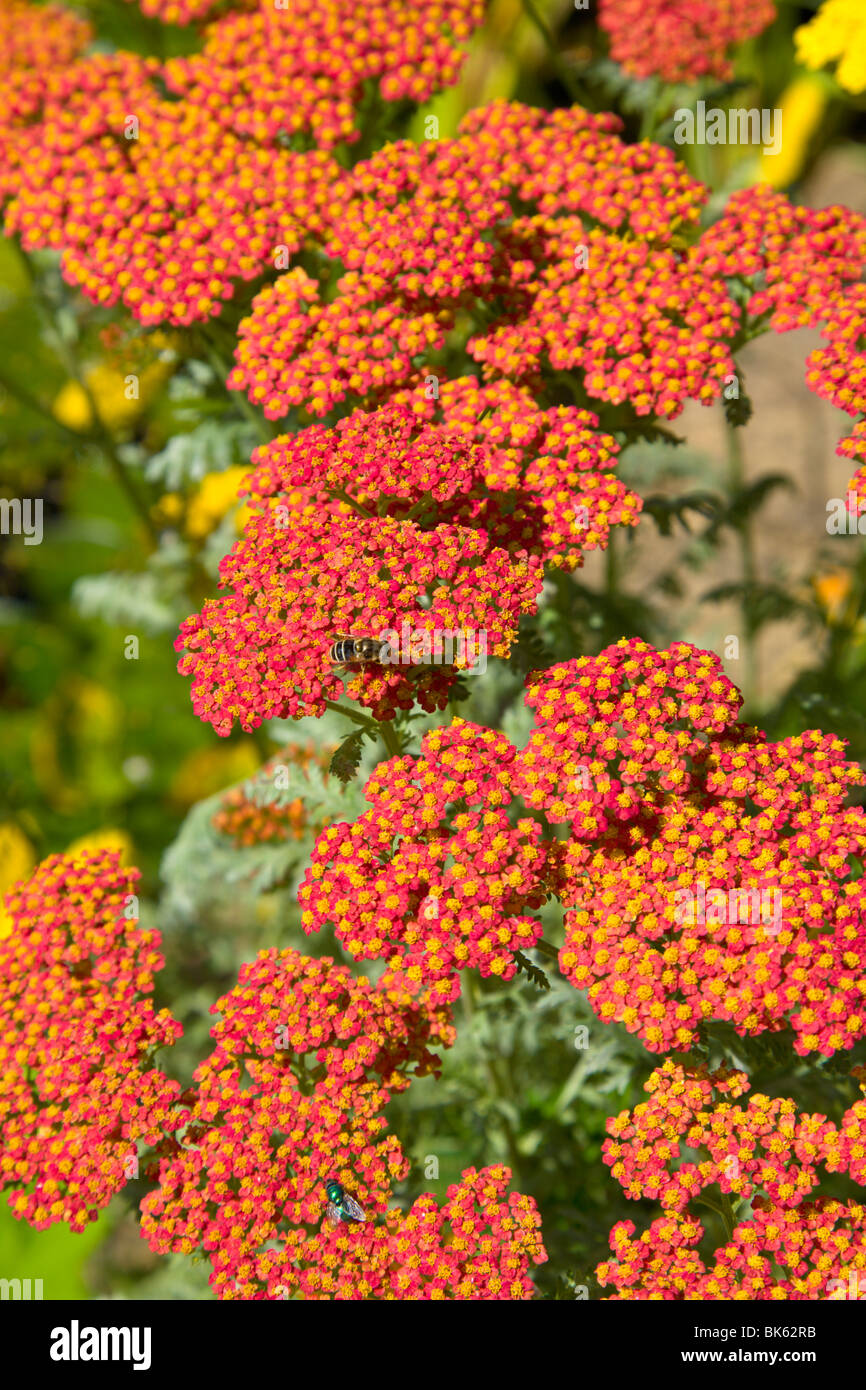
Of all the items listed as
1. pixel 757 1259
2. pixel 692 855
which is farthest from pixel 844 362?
pixel 757 1259

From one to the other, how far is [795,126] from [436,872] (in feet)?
28.0

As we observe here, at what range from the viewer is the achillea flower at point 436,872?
2891 mm

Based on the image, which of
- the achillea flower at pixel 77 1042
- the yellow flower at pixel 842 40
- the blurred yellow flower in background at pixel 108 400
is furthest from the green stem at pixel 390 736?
the blurred yellow flower in background at pixel 108 400

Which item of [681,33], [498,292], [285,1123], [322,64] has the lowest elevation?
[285,1123]

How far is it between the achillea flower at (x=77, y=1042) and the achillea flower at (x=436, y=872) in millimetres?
733

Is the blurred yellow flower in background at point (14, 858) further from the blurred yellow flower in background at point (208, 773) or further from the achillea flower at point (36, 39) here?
the achillea flower at point (36, 39)

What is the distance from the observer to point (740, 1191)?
284cm

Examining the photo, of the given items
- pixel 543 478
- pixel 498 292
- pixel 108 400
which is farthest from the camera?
pixel 108 400

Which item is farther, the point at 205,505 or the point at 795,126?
the point at 795,126

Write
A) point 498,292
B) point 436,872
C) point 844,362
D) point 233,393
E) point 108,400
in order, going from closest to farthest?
point 436,872 < point 844,362 < point 498,292 < point 233,393 < point 108,400

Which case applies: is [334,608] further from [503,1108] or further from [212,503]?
[212,503]

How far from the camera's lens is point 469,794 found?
302 cm
